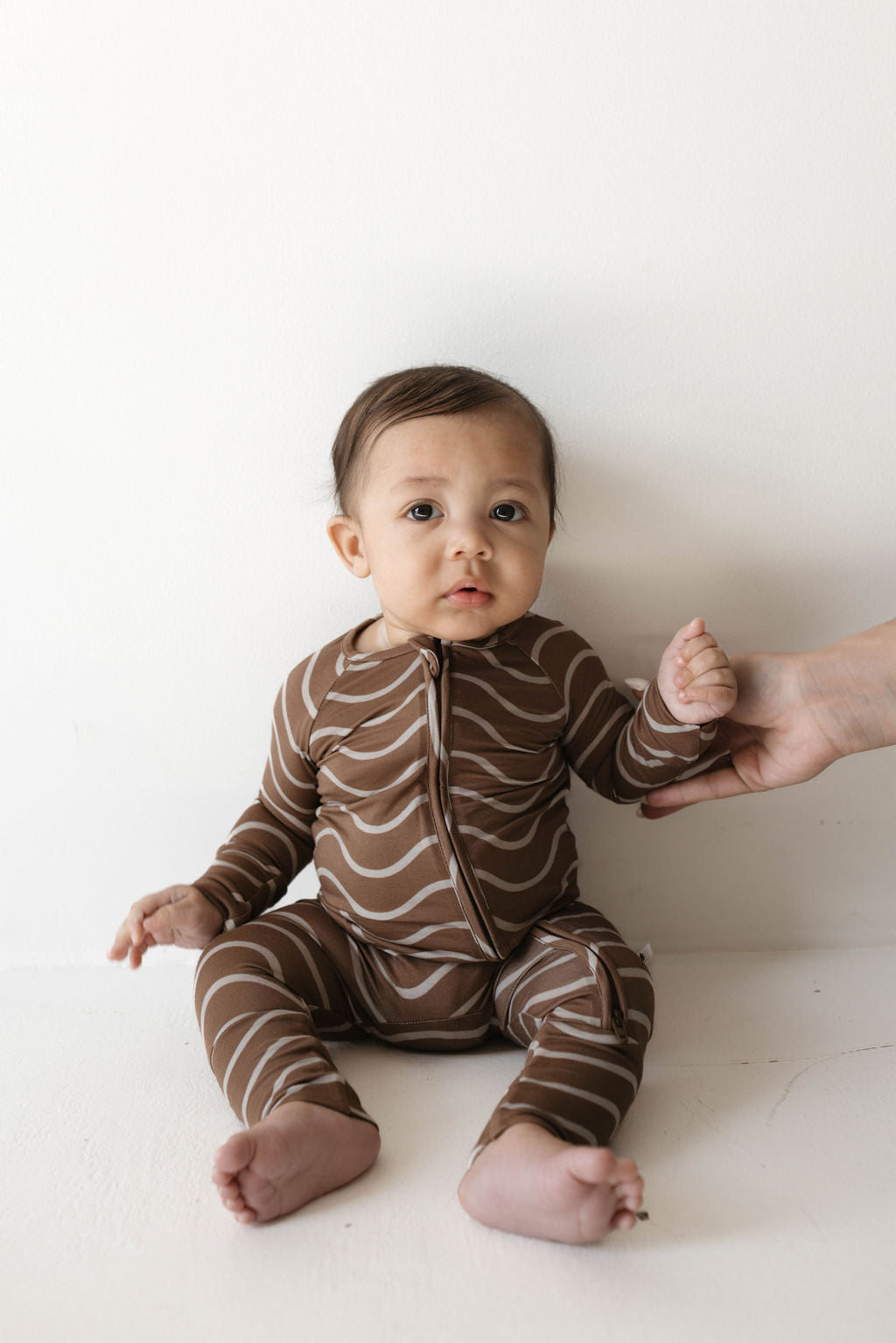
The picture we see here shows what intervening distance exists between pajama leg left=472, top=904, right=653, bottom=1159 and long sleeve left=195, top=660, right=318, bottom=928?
10.4 inches

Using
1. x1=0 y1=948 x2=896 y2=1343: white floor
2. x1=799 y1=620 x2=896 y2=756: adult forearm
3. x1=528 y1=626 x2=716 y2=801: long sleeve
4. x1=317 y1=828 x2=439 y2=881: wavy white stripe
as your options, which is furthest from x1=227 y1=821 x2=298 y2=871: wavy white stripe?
x1=799 y1=620 x2=896 y2=756: adult forearm

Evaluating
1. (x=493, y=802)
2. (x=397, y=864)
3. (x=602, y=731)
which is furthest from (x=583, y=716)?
(x=397, y=864)

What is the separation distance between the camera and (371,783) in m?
1.04

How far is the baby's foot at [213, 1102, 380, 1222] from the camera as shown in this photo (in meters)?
0.72

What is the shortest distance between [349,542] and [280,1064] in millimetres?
516

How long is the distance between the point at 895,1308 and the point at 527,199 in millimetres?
1023

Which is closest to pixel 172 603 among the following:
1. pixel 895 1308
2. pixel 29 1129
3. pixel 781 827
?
pixel 29 1129

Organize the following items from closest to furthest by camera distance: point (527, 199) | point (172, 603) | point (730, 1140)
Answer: point (730, 1140)
point (527, 199)
point (172, 603)

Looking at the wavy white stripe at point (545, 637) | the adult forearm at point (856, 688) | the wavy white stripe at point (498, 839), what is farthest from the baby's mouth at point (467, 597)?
the adult forearm at point (856, 688)

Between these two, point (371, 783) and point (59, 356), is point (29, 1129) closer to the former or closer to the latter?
point (371, 783)

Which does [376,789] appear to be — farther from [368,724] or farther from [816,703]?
[816,703]

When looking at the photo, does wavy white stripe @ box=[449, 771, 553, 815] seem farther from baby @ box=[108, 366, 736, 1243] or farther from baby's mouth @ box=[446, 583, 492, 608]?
baby's mouth @ box=[446, 583, 492, 608]

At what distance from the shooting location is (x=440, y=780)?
1.01 m

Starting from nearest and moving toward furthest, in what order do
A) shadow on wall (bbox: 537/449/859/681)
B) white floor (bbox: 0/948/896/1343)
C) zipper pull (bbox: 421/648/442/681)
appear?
1. white floor (bbox: 0/948/896/1343)
2. zipper pull (bbox: 421/648/442/681)
3. shadow on wall (bbox: 537/449/859/681)
